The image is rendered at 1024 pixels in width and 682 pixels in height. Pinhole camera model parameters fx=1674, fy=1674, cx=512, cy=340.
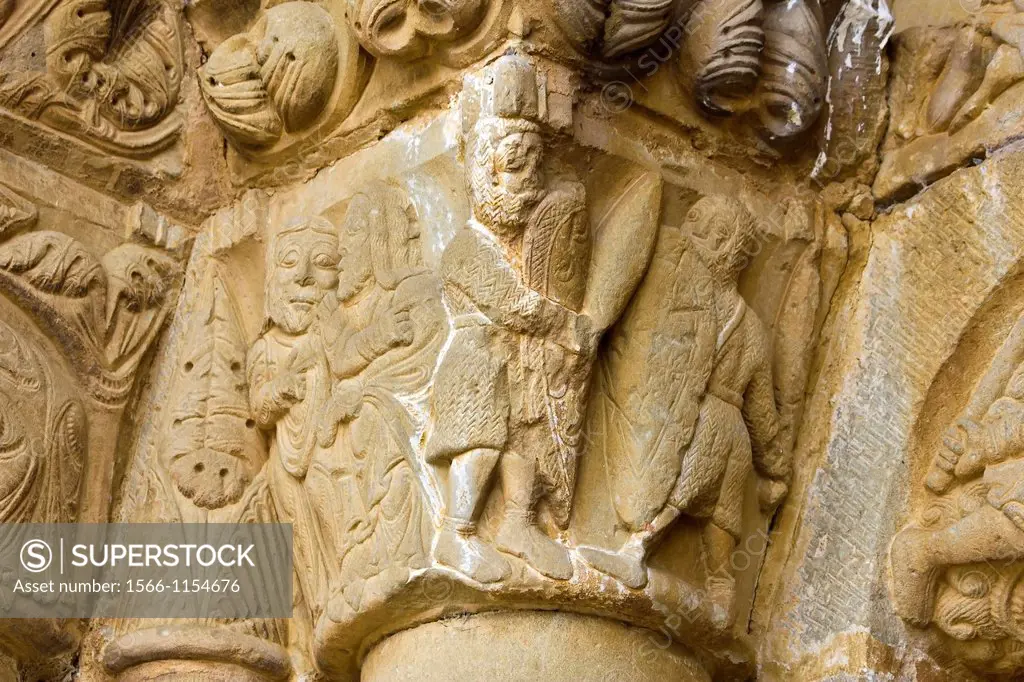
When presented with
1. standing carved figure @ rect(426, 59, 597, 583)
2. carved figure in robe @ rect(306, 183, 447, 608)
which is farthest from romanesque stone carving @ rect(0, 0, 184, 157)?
standing carved figure @ rect(426, 59, 597, 583)

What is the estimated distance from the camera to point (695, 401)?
327cm

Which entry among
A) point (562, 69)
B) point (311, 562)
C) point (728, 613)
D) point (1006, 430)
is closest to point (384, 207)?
point (562, 69)

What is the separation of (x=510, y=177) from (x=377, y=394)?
0.50 m

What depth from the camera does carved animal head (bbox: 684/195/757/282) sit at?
11.1 feet

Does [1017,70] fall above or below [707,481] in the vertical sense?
above

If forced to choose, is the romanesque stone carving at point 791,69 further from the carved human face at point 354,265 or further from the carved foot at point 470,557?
the carved foot at point 470,557

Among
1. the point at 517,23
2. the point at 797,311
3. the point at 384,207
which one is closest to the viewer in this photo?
the point at 517,23

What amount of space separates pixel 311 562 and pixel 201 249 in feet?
2.67

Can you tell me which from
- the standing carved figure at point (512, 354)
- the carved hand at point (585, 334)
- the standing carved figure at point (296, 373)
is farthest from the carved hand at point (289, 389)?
the carved hand at point (585, 334)

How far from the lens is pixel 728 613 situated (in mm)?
3297

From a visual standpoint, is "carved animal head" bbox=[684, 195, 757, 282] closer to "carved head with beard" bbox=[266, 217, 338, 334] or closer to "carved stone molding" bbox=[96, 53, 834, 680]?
"carved stone molding" bbox=[96, 53, 834, 680]

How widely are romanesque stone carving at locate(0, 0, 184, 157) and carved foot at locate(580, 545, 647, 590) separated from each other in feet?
4.64

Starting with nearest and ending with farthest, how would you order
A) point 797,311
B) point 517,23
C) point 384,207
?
point 517,23
point 384,207
point 797,311

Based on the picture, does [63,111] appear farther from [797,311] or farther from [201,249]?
[797,311]
